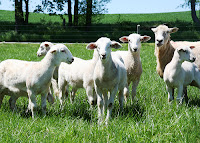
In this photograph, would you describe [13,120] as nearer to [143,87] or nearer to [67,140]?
[67,140]

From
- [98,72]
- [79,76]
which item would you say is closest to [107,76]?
[98,72]

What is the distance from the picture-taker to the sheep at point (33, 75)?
480 cm

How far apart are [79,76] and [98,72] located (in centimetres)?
93

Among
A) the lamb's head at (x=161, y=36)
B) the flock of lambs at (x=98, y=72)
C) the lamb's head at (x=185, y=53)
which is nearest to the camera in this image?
the flock of lambs at (x=98, y=72)

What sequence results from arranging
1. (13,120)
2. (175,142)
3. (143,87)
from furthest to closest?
(143,87)
(13,120)
(175,142)

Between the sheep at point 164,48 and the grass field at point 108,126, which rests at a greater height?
the sheep at point 164,48

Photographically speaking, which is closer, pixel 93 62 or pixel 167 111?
pixel 167 111

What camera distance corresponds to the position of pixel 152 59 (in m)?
11.3

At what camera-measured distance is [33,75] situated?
482 centimetres

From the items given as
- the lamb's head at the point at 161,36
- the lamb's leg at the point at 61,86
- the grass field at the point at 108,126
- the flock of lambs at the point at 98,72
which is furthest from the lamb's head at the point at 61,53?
the lamb's head at the point at 161,36

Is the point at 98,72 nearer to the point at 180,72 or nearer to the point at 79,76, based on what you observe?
the point at 79,76

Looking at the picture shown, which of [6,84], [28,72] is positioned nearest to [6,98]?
[6,84]

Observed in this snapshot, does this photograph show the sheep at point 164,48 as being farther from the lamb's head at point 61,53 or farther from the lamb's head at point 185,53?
the lamb's head at point 61,53

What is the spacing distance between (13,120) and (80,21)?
23.9 m
